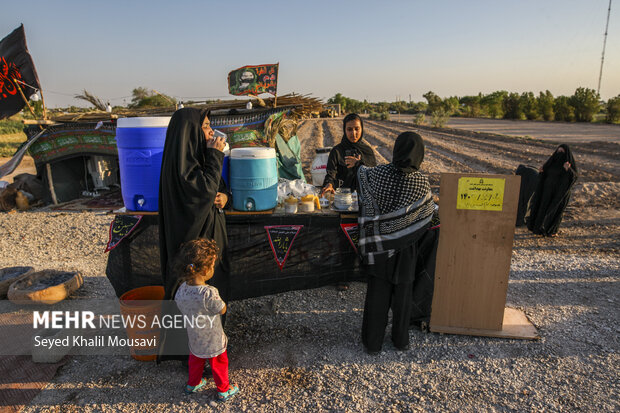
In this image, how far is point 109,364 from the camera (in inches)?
113

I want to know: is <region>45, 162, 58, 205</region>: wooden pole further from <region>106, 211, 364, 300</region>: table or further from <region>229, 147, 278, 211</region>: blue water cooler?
<region>229, 147, 278, 211</region>: blue water cooler

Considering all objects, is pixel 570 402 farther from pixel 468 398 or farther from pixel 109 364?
pixel 109 364

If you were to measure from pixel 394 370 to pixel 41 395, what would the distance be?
99.1 inches

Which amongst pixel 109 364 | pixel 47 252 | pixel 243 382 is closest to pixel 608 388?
pixel 243 382

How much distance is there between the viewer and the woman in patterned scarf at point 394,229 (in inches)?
104

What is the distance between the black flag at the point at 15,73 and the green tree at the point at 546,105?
4210 centimetres

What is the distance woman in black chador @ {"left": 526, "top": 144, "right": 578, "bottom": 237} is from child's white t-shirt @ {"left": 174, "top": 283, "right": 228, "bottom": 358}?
218 inches

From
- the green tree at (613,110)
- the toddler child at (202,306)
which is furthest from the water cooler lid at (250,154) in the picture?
the green tree at (613,110)

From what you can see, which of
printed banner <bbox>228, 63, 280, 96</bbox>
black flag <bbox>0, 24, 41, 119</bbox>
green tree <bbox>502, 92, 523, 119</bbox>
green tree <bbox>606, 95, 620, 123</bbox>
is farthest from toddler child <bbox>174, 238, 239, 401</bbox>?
green tree <bbox>502, 92, 523, 119</bbox>

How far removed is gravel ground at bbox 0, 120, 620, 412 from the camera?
2438 millimetres

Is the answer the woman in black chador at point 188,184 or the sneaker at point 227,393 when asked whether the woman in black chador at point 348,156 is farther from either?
the sneaker at point 227,393

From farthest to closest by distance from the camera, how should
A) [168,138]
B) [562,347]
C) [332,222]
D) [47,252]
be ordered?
[47,252], [332,222], [562,347], [168,138]

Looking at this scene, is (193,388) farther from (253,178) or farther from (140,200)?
(253,178)

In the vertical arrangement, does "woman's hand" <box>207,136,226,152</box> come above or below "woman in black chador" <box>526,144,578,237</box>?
above
